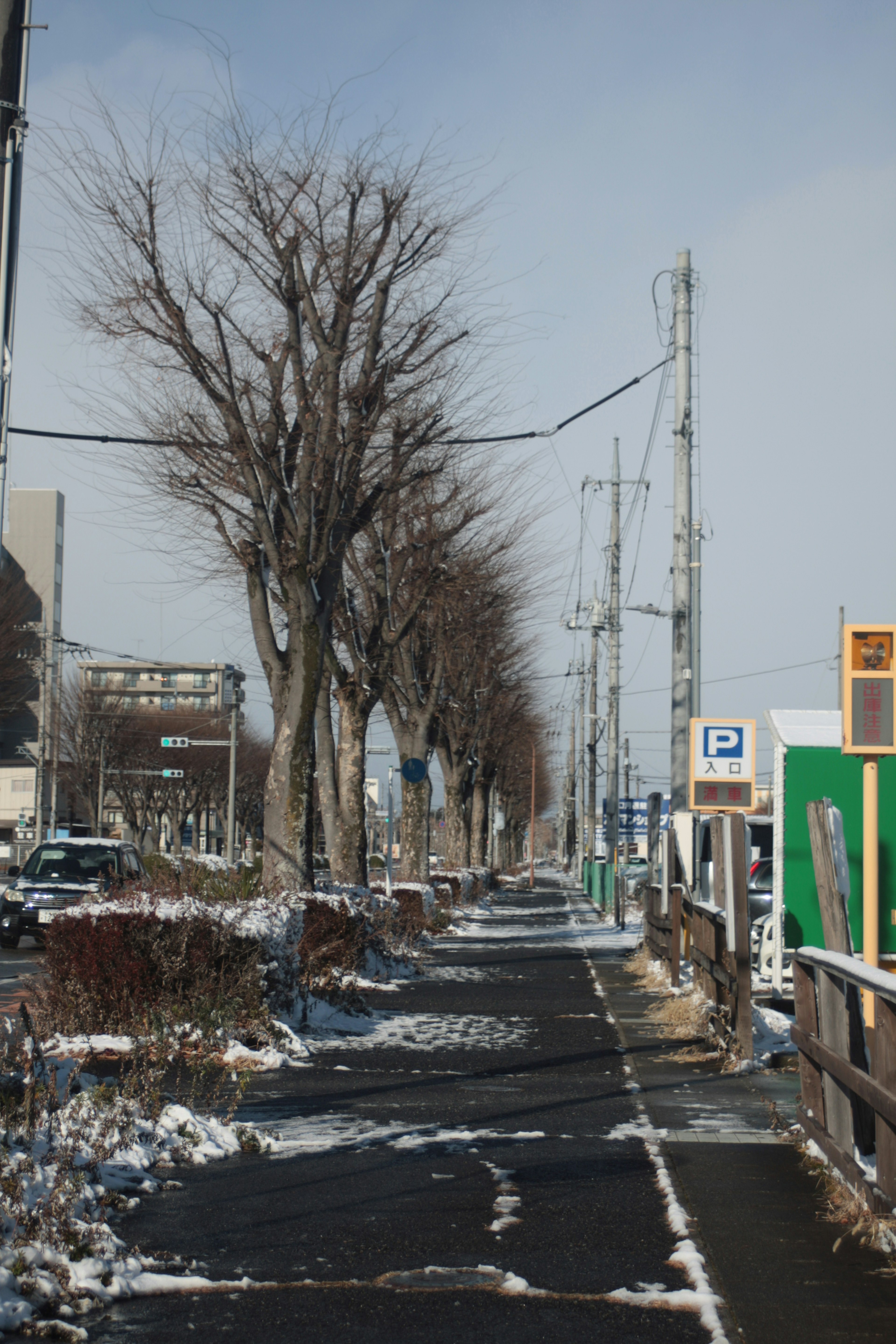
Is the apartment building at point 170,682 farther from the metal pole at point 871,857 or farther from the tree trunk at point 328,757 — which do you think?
the metal pole at point 871,857

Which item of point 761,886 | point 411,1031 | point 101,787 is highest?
point 101,787

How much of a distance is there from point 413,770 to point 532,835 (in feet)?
156

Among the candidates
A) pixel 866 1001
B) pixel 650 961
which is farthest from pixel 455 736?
pixel 866 1001

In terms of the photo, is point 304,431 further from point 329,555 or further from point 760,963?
point 760,963

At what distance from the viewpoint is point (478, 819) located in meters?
54.7

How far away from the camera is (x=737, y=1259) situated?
4926 mm

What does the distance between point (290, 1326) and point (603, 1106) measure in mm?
4252

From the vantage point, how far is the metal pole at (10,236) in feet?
23.6

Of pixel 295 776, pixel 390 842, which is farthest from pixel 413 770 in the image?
pixel 295 776

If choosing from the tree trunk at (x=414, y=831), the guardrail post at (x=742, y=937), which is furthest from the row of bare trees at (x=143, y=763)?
the guardrail post at (x=742, y=937)

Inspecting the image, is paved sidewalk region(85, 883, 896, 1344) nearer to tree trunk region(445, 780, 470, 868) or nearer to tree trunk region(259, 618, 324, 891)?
tree trunk region(259, 618, 324, 891)

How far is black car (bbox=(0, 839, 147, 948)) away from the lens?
773 inches

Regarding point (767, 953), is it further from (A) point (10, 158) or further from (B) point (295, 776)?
(A) point (10, 158)

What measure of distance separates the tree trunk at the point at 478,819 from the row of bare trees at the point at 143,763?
36.3 ft
